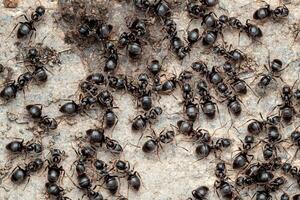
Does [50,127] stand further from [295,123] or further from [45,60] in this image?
[295,123]

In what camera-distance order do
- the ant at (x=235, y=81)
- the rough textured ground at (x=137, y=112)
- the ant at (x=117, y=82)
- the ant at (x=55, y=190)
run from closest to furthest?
the ant at (x=55, y=190)
the rough textured ground at (x=137, y=112)
the ant at (x=117, y=82)
the ant at (x=235, y=81)

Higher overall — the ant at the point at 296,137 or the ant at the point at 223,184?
the ant at the point at 296,137

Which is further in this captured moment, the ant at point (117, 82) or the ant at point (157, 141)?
the ant at point (117, 82)

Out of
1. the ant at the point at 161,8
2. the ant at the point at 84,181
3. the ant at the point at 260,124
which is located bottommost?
the ant at the point at 84,181

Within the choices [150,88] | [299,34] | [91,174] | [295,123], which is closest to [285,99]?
[295,123]

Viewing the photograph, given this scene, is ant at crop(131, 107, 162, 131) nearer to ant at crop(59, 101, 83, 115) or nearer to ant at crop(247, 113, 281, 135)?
ant at crop(59, 101, 83, 115)

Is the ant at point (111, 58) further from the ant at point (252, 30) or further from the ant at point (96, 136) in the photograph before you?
the ant at point (252, 30)

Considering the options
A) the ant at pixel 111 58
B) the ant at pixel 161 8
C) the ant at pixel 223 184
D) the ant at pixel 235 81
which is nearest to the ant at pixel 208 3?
the ant at pixel 161 8

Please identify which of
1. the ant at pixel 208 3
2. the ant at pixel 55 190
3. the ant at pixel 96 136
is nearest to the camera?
the ant at pixel 55 190
